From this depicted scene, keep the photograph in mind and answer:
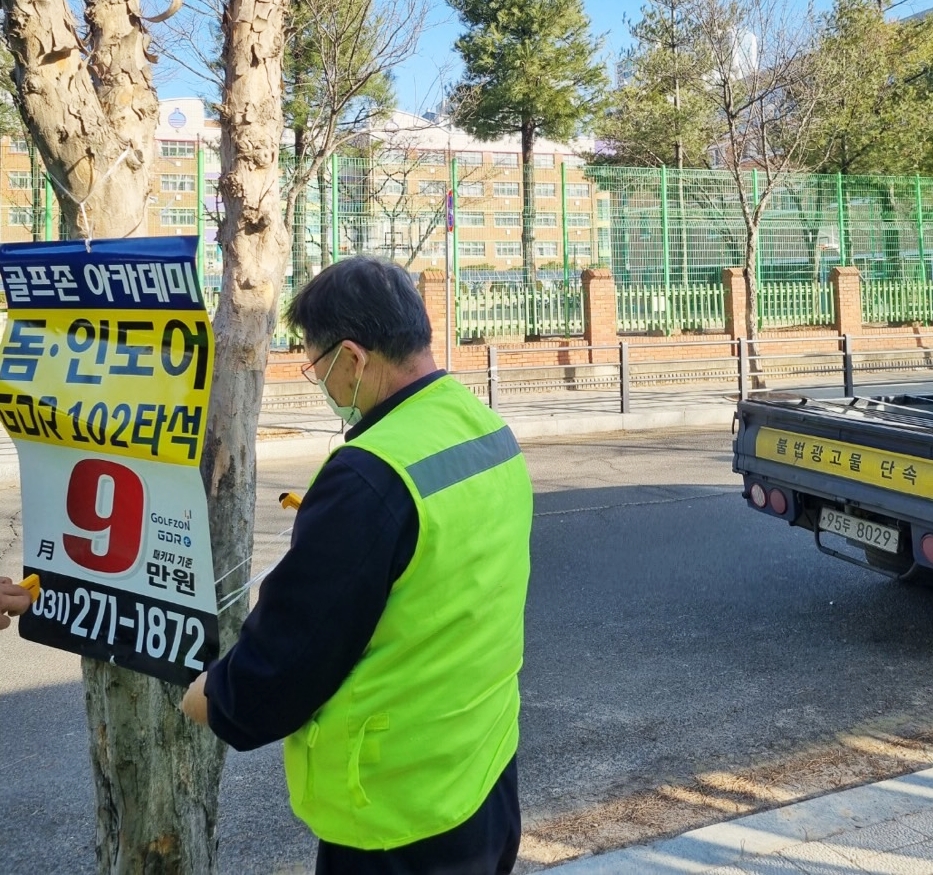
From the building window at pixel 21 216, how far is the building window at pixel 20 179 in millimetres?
351

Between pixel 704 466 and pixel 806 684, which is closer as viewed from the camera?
pixel 806 684

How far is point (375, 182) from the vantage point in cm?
2019

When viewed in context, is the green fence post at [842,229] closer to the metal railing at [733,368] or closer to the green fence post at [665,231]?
the metal railing at [733,368]

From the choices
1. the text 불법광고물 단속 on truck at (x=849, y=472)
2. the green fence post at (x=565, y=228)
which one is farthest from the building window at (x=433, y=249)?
the text 불법광고물 단속 on truck at (x=849, y=472)

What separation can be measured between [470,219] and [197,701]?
20.2 m

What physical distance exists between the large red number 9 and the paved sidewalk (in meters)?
1.83

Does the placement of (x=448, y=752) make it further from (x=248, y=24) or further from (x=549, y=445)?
(x=549, y=445)

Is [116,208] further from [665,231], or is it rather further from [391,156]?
[665,231]

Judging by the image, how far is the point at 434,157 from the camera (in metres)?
21.2

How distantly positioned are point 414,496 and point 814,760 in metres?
3.12

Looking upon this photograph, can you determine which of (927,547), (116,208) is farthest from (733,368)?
(116,208)

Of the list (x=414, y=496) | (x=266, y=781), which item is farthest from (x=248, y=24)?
(x=266, y=781)

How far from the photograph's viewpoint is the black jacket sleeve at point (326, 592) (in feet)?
5.59

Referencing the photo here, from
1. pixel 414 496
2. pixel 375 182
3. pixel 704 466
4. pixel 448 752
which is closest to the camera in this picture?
pixel 414 496
